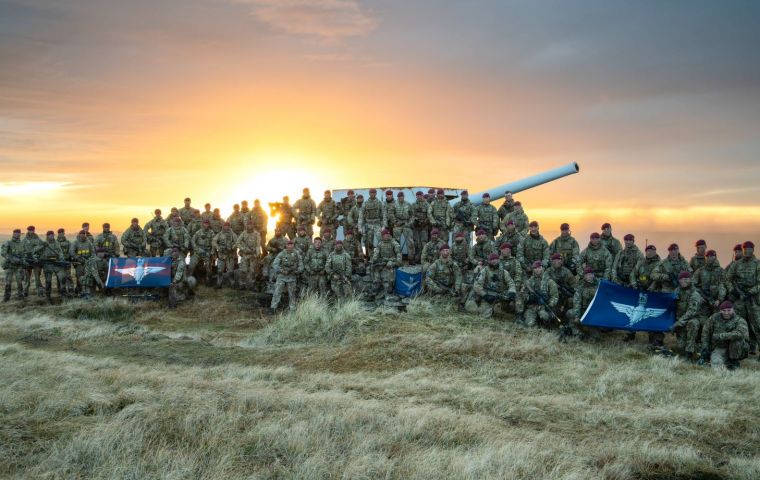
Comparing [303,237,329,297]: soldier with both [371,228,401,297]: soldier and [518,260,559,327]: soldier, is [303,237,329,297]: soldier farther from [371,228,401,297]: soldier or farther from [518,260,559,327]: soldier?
[518,260,559,327]: soldier

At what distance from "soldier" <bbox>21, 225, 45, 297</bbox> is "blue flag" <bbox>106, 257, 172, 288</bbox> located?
2643mm

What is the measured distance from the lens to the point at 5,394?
337 inches

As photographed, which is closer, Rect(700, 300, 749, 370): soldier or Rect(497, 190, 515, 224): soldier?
Rect(700, 300, 749, 370): soldier

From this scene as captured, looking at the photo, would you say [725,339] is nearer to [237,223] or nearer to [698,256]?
[698,256]

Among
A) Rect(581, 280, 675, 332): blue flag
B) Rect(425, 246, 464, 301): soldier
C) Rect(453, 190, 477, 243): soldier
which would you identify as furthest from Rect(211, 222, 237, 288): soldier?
Rect(581, 280, 675, 332): blue flag

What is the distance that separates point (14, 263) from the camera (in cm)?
1988

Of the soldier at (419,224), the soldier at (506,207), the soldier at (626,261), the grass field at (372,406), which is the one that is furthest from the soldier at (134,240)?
the soldier at (626,261)

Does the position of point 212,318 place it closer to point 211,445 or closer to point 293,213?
point 293,213

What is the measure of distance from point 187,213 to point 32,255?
502cm

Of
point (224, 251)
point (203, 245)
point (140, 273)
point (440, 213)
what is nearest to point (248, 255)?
point (224, 251)

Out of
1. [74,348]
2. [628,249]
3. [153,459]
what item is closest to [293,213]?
[74,348]

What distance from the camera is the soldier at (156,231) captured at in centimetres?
2072

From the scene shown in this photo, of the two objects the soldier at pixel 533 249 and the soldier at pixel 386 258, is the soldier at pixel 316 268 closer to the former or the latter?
the soldier at pixel 386 258

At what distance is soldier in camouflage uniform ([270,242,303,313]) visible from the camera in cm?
1780
